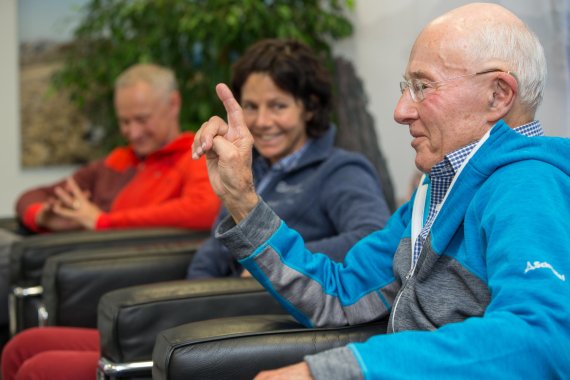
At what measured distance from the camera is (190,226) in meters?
3.15

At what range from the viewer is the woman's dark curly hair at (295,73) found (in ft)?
8.39

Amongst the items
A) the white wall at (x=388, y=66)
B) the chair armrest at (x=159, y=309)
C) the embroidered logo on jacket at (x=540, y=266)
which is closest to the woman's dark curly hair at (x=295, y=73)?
the white wall at (x=388, y=66)

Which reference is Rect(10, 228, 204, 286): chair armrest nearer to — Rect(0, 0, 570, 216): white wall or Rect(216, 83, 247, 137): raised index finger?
Rect(0, 0, 570, 216): white wall

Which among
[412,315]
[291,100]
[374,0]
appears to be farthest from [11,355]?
[374,0]

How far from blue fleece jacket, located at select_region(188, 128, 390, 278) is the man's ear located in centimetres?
81

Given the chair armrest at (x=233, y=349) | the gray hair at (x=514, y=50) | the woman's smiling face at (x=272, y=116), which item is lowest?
the chair armrest at (x=233, y=349)

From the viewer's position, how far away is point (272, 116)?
255 centimetres

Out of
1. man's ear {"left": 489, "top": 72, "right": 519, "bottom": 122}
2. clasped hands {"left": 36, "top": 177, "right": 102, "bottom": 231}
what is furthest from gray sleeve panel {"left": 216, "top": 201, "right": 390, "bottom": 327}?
clasped hands {"left": 36, "top": 177, "right": 102, "bottom": 231}

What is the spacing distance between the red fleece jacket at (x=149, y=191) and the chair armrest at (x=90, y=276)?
1.59ft

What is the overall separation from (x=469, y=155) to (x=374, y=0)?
2404 millimetres

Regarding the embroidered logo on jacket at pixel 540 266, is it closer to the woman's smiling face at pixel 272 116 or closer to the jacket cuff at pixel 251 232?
the jacket cuff at pixel 251 232

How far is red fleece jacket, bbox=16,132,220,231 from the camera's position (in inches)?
125

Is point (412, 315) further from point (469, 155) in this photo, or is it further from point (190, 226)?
point (190, 226)

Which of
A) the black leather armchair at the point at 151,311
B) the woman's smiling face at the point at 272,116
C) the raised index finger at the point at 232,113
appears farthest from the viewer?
the woman's smiling face at the point at 272,116
